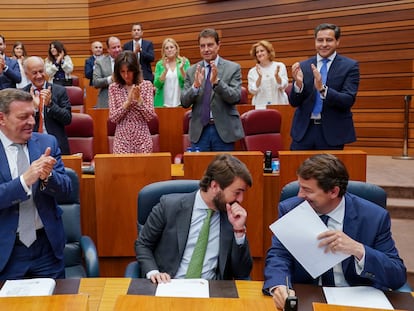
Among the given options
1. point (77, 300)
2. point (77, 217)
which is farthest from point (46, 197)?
point (77, 300)

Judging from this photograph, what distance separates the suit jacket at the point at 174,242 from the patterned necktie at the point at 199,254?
6 centimetres

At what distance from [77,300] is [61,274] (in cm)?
79

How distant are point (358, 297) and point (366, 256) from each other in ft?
0.48

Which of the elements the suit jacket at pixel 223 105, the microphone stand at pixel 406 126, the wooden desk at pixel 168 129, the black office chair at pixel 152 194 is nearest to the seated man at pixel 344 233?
the black office chair at pixel 152 194

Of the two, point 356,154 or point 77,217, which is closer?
point 77,217

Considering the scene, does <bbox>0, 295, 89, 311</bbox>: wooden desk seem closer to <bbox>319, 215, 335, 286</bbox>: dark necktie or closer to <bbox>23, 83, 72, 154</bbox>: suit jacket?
<bbox>319, 215, 335, 286</bbox>: dark necktie

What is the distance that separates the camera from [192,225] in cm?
205

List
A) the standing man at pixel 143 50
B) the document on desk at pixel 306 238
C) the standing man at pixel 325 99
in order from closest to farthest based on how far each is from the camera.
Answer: the document on desk at pixel 306 238 → the standing man at pixel 325 99 → the standing man at pixel 143 50

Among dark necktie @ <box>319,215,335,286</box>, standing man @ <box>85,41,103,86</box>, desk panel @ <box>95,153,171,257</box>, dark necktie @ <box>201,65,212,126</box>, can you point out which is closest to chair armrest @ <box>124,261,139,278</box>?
dark necktie @ <box>319,215,335,286</box>

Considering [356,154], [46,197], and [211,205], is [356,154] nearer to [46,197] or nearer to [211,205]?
[211,205]

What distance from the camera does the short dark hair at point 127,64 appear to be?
337 cm

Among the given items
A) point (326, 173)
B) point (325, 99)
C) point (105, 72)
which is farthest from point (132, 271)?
point (105, 72)

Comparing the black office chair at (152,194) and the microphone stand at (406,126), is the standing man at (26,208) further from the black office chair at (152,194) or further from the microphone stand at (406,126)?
the microphone stand at (406,126)

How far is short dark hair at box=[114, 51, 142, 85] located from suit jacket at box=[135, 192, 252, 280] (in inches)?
60.2
